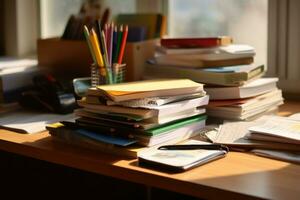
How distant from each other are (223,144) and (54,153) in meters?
0.34

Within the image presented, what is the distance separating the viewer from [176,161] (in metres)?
1.02

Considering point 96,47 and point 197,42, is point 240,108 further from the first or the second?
point 96,47

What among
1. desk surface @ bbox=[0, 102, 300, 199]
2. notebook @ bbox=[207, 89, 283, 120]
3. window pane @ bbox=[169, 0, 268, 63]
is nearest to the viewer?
desk surface @ bbox=[0, 102, 300, 199]

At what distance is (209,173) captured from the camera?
3.22 feet

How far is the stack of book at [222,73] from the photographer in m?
1.33

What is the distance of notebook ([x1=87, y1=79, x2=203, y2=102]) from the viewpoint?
43.9 inches

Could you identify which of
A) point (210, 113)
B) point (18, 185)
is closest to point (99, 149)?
point (210, 113)

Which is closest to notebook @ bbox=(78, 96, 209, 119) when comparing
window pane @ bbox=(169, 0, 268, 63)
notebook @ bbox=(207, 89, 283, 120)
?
notebook @ bbox=(207, 89, 283, 120)

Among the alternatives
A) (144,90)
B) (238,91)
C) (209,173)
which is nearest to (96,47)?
(144,90)

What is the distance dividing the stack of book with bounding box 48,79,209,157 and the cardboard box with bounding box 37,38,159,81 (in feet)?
0.95

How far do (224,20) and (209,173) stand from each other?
2.71 feet

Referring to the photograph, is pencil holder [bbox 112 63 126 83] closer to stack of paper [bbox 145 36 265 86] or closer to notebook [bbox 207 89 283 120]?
stack of paper [bbox 145 36 265 86]

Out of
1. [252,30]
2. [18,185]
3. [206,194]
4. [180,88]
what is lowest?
[18,185]

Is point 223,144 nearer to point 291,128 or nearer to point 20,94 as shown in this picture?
point 291,128
